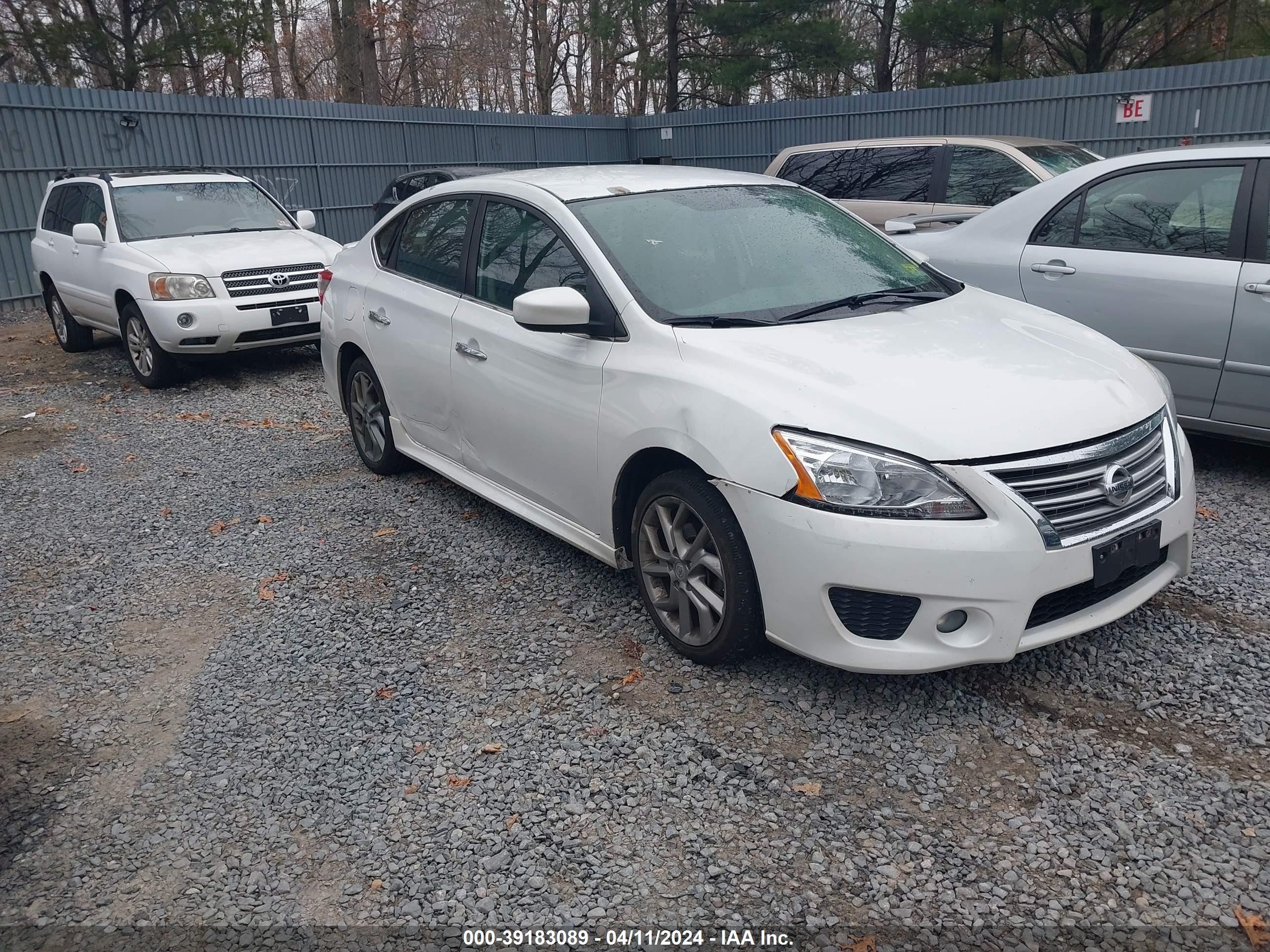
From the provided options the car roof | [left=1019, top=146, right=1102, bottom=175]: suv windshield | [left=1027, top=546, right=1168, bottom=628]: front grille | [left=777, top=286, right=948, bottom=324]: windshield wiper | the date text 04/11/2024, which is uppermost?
the car roof

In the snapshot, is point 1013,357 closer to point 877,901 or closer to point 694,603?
point 694,603

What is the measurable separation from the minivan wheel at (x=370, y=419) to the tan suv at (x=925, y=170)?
14.7ft

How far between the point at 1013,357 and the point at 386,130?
16316mm

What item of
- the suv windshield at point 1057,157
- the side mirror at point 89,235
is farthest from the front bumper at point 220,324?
the suv windshield at point 1057,157

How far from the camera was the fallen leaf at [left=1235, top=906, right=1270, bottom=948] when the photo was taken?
2.38 meters

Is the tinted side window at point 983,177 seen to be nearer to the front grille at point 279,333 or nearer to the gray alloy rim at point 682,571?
the front grille at point 279,333

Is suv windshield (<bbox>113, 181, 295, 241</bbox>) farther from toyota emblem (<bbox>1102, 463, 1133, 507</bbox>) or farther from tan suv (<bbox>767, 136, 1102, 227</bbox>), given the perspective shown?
toyota emblem (<bbox>1102, 463, 1133, 507</bbox>)

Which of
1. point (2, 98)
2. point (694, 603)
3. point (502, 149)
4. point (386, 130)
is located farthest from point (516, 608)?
point (502, 149)

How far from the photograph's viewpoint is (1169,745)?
3.12 m

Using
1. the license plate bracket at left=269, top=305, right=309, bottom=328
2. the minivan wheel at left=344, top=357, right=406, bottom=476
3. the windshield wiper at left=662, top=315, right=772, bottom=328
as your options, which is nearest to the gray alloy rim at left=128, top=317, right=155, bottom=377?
the license plate bracket at left=269, top=305, right=309, bottom=328

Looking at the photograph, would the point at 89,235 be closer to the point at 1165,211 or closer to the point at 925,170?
the point at 925,170

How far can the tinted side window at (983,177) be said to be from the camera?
8.27 metres

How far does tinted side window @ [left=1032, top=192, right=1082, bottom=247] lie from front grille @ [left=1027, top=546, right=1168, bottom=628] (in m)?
2.96

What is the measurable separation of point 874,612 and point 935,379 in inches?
31.4
